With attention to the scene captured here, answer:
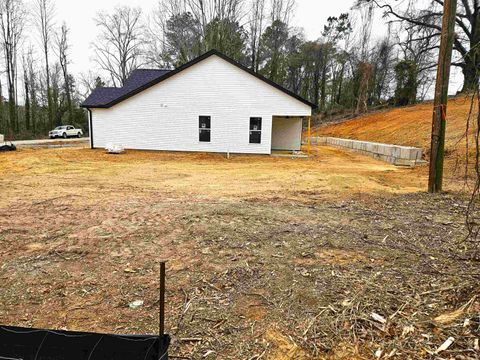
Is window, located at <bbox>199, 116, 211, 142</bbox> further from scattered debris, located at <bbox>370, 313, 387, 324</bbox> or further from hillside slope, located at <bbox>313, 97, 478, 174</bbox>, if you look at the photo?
scattered debris, located at <bbox>370, 313, 387, 324</bbox>

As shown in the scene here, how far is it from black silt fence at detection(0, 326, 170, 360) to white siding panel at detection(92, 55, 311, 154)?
1587 centimetres

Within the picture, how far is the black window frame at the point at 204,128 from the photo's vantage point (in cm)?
1773

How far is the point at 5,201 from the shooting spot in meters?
6.65

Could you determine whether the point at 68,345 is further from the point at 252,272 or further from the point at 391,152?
the point at 391,152

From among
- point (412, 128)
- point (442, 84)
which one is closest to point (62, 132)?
point (412, 128)

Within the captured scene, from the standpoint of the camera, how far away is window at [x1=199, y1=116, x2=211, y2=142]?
58.2ft

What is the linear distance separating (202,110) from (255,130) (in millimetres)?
3112

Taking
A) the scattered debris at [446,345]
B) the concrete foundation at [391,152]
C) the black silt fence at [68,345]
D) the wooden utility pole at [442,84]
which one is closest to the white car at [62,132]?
the concrete foundation at [391,152]

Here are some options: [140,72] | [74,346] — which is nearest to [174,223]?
[74,346]

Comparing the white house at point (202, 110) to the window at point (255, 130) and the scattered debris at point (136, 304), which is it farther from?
the scattered debris at point (136, 304)

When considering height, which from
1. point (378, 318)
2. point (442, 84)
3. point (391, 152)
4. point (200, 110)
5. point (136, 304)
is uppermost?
point (200, 110)

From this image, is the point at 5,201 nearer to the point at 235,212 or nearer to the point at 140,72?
the point at 235,212

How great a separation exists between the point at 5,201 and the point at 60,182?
2396 mm

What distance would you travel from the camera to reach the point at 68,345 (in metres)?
2.12
